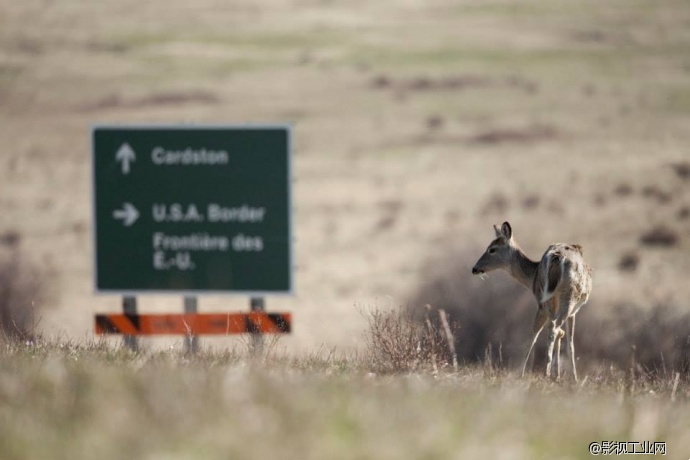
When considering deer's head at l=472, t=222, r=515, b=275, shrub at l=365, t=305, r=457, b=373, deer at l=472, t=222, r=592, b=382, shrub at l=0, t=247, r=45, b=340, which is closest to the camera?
shrub at l=365, t=305, r=457, b=373

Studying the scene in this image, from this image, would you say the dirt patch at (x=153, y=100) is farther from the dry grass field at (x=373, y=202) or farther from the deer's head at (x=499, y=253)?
the deer's head at (x=499, y=253)

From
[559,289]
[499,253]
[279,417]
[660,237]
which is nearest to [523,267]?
[499,253]

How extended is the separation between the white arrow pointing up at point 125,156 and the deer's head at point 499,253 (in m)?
4.98

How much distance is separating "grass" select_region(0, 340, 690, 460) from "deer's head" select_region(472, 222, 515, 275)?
5.04m

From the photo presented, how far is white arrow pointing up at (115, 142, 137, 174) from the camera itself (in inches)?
672

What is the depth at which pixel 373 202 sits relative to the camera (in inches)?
1678

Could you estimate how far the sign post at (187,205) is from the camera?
16.9m

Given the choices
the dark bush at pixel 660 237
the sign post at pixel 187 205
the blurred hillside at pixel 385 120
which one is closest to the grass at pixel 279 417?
the sign post at pixel 187 205

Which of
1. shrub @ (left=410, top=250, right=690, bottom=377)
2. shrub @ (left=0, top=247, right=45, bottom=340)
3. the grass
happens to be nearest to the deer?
the grass

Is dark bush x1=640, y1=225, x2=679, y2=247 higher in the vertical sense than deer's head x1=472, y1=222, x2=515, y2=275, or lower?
lower

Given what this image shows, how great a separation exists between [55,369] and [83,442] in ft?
5.48

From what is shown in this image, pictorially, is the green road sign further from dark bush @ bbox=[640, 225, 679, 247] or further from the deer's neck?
dark bush @ bbox=[640, 225, 679, 247]

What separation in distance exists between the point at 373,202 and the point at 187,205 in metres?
25.7

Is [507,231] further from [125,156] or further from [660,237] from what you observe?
[660,237]
